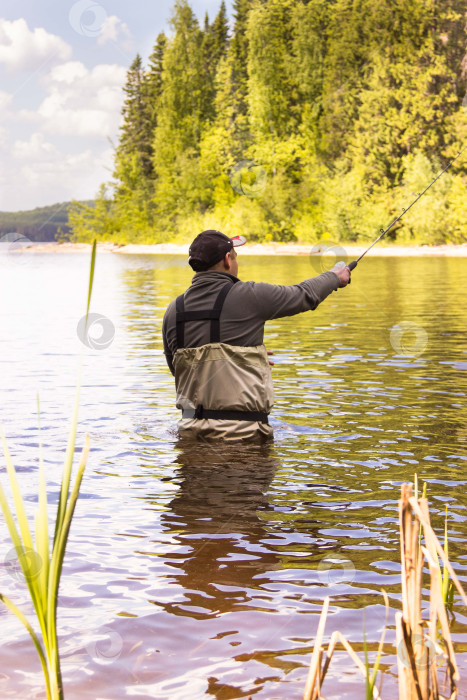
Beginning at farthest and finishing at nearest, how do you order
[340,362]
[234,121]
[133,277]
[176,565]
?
1. [234,121]
2. [133,277]
3. [340,362]
4. [176,565]

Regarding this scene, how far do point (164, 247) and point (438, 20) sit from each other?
26665mm

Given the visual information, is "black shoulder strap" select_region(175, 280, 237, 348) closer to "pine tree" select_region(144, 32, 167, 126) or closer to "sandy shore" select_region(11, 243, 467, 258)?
"sandy shore" select_region(11, 243, 467, 258)

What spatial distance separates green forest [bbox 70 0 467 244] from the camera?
50.7 metres

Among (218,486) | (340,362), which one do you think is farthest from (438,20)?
(218,486)

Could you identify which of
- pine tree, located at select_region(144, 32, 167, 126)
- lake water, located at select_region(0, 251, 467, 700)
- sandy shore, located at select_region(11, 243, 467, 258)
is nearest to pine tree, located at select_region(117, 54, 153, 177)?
pine tree, located at select_region(144, 32, 167, 126)

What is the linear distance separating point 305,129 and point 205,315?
55.9 meters

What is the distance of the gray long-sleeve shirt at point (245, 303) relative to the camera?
6.02 metres

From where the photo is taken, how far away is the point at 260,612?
363 cm

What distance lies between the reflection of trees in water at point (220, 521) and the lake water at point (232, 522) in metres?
0.01

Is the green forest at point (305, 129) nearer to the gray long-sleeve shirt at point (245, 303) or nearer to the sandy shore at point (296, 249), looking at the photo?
the sandy shore at point (296, 249)

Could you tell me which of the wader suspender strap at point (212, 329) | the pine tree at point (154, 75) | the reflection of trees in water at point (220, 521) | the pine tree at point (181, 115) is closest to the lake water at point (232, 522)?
the reflection of trees in water at point (220, 521)

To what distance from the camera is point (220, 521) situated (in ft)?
16.2

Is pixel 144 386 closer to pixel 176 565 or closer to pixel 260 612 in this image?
pixel 176 565

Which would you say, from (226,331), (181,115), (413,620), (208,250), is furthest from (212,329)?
(181,115)
